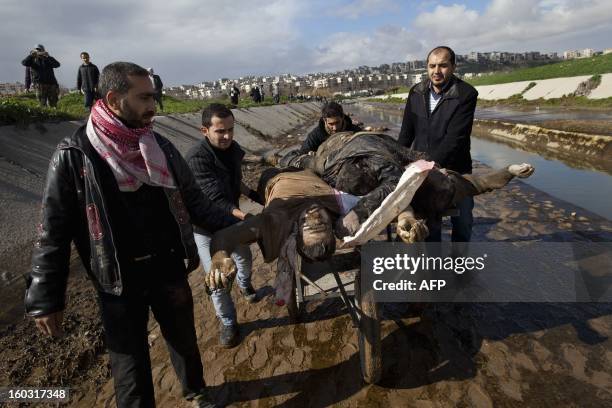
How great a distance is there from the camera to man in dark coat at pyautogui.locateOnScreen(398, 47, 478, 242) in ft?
11.1

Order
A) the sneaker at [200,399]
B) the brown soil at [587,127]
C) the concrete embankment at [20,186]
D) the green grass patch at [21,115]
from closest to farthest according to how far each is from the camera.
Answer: the sneaker at [200,399] < the concrete embankment at [20,186] < the green grass patch at [21,115] < the brown soil at [587,127]

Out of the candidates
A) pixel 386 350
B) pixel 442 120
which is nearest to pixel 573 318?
pixel 386 350

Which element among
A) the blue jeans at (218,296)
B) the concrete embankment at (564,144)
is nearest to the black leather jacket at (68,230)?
the blue jeans at (218,296)

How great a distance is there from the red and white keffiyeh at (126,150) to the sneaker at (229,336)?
1813 millimetres

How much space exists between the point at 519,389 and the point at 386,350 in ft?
3.30

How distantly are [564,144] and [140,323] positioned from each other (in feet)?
43.1

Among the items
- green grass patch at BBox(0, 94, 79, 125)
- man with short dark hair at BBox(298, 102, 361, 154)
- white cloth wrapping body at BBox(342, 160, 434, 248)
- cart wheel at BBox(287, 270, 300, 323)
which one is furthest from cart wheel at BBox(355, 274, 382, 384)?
green grass patch at BBox(0, 94, 79, 125)

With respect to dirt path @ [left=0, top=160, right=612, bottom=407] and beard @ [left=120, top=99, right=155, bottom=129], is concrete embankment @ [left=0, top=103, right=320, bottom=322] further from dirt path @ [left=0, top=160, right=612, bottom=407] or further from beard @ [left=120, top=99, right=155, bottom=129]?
beard @ [left=120, top=99, right=155, bottom=129]

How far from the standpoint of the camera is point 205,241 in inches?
127

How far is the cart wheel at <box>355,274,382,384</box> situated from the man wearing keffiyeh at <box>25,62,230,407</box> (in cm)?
116

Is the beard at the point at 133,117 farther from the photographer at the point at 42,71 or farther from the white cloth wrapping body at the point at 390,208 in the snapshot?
the photographer at the point at 42,71

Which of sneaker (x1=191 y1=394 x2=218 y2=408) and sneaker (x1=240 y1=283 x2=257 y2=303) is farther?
sneaker (x1=240 y1=283 x2=257 y2=303)

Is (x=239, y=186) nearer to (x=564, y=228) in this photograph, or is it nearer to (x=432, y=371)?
(x=432, y=371)

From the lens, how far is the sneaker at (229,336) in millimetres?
3348
